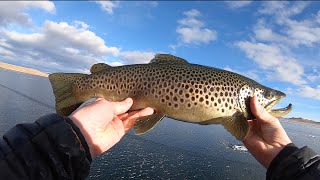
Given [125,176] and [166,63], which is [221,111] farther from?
[125,176]

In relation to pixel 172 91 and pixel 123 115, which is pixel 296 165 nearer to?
pixel 172 91

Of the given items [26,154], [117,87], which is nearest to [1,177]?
[26,154]

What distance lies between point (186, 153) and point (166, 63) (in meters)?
31.3

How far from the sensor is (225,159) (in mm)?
39031

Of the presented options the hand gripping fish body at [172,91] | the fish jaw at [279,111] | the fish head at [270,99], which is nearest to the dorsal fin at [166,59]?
the hand gripping fish body at [172,91]

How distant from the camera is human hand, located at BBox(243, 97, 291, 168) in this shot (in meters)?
6.27

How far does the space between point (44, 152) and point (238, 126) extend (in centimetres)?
423

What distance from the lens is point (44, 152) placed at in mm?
3504

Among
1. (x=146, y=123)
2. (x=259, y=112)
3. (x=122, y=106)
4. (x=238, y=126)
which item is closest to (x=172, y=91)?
(x=146, y=123)

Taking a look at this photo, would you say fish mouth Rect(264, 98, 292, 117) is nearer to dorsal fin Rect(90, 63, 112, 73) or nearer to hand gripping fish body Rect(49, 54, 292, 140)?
hand gripping fish body Rect(49, 54, 292, 140)

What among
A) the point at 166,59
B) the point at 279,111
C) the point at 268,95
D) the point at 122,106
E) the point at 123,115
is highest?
the point at 166,59

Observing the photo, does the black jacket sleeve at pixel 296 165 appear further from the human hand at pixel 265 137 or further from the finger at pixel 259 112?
the finger at pixel 259 112

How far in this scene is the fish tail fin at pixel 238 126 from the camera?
6.39m

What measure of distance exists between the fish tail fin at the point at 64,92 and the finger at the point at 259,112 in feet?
12.9
